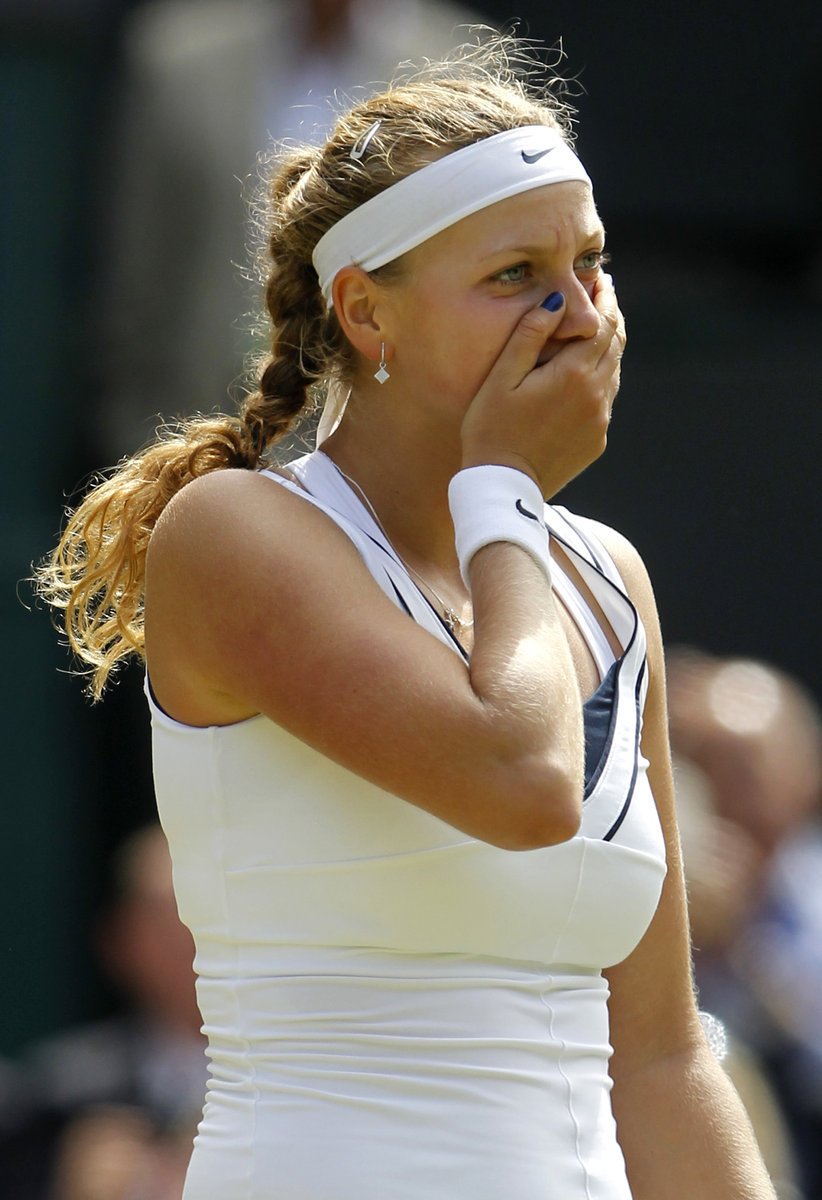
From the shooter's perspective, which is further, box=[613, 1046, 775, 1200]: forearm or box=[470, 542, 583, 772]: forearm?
box=[613, 1046, 775, 1200]: forearm

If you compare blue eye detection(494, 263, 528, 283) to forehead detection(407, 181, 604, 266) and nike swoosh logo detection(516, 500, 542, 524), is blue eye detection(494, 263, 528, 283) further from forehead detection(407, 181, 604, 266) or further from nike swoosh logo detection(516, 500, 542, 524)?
nike swoosh logo detection(516, 500, 542, 524)

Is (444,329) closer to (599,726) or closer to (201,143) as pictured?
(599,726)

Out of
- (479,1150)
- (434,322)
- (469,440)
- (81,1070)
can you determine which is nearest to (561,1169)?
(479,1150)

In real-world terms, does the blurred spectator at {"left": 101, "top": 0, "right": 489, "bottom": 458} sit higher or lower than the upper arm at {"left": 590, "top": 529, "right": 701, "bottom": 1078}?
higher

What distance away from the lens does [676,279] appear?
4668 millimetres

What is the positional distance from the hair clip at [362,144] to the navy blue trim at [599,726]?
621 millimetres

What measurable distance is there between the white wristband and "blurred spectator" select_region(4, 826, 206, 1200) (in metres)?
2.21

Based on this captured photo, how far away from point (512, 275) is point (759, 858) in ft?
8.22

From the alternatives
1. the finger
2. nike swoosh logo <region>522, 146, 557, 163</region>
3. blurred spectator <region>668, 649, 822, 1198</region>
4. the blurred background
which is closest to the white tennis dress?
the finger

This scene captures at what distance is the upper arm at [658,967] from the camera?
2119 mm

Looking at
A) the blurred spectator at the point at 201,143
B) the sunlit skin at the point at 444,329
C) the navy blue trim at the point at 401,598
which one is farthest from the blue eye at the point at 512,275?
the blurred spectator at the point at 201,143

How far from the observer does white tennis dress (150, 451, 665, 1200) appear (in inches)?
70.6

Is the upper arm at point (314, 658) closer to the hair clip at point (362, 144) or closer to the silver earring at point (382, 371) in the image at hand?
the silver earring at point (382, 371)

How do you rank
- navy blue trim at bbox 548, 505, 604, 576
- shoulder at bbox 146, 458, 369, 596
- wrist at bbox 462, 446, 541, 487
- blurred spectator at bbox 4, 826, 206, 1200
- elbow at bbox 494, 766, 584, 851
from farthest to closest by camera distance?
blurred spectator at bbox 4, 826, 206, 1200, navy blue trim at bbox 548, 505, 604, 576, wrist at bbox 462, 446, 541, 487, shoulder at bbox 146, 458, 369, 596, elbow at bbox 494, 766, 584, 851
